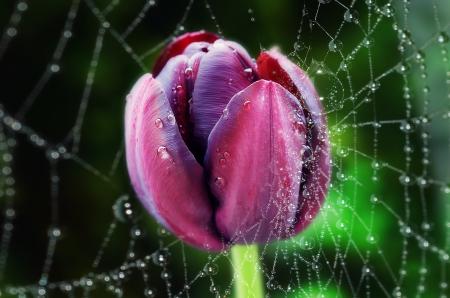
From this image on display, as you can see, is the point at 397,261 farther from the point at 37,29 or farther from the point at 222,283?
the point at 37,29

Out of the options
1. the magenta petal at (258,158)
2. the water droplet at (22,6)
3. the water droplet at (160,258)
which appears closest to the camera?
the magenta petal at (258,158)

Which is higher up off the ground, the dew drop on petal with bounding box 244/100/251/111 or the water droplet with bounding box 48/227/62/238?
the dew drop on petal with bounding box 244/100/251/111

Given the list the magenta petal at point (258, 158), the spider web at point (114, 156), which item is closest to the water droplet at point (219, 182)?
the magenta petal at point (258, 158)

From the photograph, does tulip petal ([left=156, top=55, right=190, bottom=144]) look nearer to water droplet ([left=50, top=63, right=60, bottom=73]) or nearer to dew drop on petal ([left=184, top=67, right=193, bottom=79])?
dew drop on petal ([left=184, top=67, right=193, bottom=79])

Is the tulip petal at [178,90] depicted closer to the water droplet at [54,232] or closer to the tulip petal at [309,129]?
the tulip petal at [309,129]

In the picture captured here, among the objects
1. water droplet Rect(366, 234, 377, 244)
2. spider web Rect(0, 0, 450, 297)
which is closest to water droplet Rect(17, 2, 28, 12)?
spider web Rect(0, 0, 450, 297)

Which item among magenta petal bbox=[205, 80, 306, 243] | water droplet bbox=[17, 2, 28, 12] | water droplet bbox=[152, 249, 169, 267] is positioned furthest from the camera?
water droplet bbox=[17, 2, 28, 12]

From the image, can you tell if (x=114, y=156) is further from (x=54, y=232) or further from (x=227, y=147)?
(x=227, y=147)

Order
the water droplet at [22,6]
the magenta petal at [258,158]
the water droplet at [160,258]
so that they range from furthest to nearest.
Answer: the water droplet at [22,6] → the water droplet at [160,258] → the magenta petal at [258,158]

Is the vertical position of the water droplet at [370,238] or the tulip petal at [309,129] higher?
the tulip petal at [309,129]

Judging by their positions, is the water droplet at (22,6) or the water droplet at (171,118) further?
the water droplet at (22,6)
